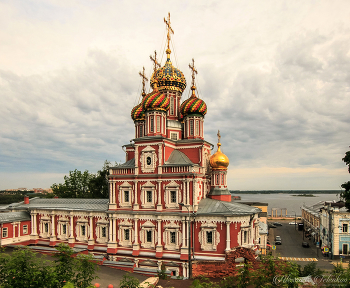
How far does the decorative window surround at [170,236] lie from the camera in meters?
23.5

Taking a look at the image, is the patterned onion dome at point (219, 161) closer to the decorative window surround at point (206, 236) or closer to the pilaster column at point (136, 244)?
the decorative window surround at point (206, 236)

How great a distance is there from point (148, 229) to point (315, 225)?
30.3 m

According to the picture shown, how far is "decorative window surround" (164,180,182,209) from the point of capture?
78.8ft

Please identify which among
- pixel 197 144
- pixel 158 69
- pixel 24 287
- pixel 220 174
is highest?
pixel 158 69

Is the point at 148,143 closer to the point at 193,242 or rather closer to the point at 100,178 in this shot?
the point at 193,242

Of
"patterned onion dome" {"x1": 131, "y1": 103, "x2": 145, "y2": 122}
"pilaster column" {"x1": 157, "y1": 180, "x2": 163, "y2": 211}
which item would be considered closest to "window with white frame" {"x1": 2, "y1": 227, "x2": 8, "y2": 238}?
"pilaster column" {"x1": 157, "y1": 180, "x2": 163, "y2": 211}

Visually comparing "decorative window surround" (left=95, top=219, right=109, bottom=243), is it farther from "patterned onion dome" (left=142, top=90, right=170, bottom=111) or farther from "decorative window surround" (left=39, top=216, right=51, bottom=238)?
"patterned onion dome" (left=142, top=90, right=170, bottom=111)

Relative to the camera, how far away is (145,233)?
24.7 meters

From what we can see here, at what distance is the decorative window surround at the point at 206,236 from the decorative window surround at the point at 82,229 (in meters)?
10.7

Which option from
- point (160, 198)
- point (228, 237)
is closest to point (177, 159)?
point (160, 198)

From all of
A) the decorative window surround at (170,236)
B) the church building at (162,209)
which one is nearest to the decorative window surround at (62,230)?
the church building at (162,209)

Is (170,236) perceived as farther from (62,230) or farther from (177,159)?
(62,230)

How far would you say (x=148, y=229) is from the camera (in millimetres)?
24578

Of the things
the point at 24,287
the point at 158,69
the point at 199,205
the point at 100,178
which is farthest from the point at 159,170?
the point at 100,178
